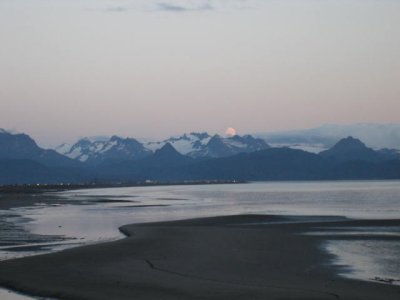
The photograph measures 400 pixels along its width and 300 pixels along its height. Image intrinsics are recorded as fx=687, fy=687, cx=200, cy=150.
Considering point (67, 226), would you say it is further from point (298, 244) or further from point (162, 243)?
point (298, 244)

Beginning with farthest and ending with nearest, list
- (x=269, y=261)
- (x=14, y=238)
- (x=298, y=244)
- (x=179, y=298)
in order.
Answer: (x=14, y=238) → (x=298, y=244) → (x=269, y=261) → (x=179, y=298)

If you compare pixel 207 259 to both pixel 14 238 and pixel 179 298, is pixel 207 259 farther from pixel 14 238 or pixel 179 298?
pixel 14 238

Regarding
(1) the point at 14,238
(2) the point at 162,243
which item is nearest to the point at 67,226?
(1) the point at 14,238

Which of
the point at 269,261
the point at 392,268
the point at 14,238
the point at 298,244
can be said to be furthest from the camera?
the point at 14,238

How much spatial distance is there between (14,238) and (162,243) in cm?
943

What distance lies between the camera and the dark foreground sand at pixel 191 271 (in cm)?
2153

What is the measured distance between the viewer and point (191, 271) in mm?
26078

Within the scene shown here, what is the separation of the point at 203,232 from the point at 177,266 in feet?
54.1

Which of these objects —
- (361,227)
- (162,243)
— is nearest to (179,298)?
(162,243)

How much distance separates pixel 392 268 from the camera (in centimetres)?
2712

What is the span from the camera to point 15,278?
81.3ft

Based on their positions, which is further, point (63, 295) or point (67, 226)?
point (67, 226)

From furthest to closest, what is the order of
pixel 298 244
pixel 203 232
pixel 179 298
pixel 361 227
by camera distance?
pixel 361 227, pixel 203 232, pixel 298 244, pixel 179 298

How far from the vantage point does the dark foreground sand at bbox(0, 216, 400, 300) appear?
2153cm
